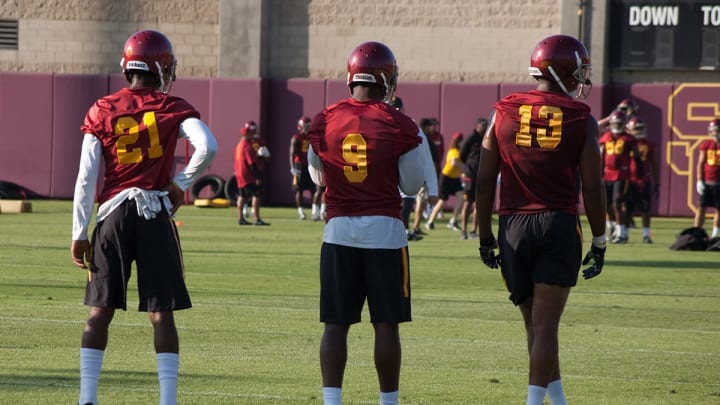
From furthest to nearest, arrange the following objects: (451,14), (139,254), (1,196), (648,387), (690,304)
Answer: (451,14) < (1,196) < (690,304) < (648,387) < (139,254)

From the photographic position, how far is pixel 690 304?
45.3ft

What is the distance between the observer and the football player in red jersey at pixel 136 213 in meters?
6.89

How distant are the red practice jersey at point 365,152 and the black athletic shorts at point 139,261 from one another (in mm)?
887

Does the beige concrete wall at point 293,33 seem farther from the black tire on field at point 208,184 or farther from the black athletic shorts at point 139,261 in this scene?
the black athletic shorts at point 139,261

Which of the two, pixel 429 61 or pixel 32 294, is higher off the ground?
pixel 429 61

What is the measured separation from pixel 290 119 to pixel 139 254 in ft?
87.2

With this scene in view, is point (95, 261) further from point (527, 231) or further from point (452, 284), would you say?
point (452, 284)

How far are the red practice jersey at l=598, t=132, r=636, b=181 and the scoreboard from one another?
8.51 meters

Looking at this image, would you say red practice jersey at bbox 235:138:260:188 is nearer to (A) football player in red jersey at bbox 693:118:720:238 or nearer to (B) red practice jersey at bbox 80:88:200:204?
(A) football player in red jersey at bbox 693:118:720:238

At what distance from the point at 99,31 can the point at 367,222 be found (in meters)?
28.0

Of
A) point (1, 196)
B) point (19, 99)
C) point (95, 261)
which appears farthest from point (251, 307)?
point (19, 99)

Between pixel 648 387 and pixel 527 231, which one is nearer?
pixel 527 231

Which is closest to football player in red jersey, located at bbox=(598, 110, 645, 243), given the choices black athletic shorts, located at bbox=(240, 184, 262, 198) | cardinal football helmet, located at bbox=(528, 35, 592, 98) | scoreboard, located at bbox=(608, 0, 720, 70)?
black athletic shorts, located at bbox=(240, 184, 262, 198)

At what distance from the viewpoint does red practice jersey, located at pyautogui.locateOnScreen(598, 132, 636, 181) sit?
2200 centimetres
